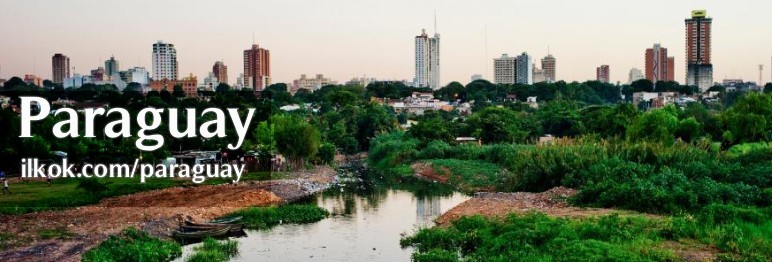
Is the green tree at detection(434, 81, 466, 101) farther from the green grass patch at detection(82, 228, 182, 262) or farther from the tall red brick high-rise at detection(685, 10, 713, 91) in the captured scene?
the green grass patch at detection(82, 228, 182, 262)

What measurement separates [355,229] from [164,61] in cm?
10776

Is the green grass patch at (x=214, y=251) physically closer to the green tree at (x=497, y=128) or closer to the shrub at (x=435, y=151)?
the shrub at (x=435, y=151)

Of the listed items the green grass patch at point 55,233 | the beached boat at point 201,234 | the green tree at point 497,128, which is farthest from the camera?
the green tree at point 497,128

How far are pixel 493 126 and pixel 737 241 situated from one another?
132ft

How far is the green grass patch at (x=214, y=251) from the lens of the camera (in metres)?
18.2

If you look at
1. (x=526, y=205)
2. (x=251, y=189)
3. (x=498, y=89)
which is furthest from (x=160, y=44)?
(x=526, y=205)

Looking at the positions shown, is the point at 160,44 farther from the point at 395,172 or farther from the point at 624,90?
the point at 395,172

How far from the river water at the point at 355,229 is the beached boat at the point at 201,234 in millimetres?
691

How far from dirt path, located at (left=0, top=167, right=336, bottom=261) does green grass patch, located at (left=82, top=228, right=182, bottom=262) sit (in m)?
Answer: 0.59

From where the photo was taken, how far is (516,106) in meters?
82.7

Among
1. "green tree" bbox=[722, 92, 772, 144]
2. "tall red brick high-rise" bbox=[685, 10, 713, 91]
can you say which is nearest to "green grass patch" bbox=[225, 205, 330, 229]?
"green tree" bbox=[722, 92, 772, 144]

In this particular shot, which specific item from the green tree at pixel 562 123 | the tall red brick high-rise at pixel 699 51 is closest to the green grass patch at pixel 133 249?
the green tree at pixel 562 123

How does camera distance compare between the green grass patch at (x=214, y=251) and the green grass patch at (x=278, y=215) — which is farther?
the green grass patch at (x=278, y=215)

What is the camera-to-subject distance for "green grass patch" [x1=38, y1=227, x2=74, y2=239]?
20.6 meters
